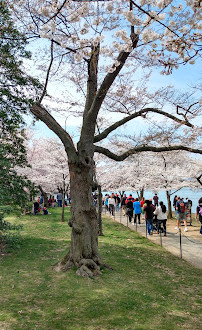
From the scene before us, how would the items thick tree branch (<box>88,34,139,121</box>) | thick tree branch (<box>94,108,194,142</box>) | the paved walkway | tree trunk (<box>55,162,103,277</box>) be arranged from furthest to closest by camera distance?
1. the paved walkway
2. thick tree branch (<box>94,108,194,142</box>)
3. tree trunk (<box>55,162,103,277</box>)
4. thick tree branch (<box>88,34,139,121</box>)

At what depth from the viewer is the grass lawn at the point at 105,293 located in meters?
4.32

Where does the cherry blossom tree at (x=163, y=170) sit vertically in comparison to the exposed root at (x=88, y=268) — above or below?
above

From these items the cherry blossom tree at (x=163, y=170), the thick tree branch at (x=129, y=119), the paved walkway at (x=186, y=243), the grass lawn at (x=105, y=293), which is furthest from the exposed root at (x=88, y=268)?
the cherry blossom tree at (x=163, y=170)

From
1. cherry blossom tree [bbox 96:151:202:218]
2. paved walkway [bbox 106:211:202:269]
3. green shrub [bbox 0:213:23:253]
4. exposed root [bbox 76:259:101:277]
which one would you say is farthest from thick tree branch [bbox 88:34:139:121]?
cherry blossom tree [bbox 96:151:202:218]

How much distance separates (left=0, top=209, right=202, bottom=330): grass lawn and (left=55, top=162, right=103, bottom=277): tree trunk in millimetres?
408

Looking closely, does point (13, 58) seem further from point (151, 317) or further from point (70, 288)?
point (151, 317)

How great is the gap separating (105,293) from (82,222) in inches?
77.7

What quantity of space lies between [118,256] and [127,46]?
250 inches

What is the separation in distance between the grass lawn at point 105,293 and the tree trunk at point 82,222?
0.41 m

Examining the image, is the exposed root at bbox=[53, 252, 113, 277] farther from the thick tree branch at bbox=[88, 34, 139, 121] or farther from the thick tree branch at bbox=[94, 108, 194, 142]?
the thick tree branch at bbox=[88, 34, 139, 121]

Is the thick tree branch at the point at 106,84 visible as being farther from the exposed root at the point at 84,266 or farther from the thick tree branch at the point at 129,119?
the exposed root at the point at 84,266

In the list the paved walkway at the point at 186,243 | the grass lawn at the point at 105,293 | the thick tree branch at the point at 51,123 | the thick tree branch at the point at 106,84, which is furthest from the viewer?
the paved walkway at the point at 186,243

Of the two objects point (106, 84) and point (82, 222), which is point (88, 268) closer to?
point (82, 222)

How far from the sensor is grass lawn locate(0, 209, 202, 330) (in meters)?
4.32
